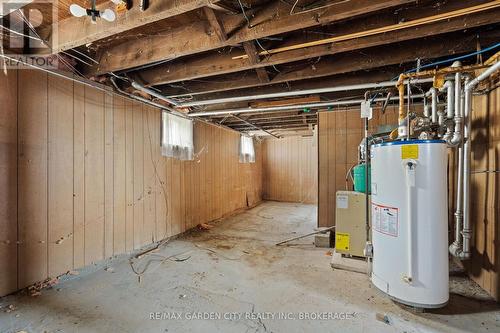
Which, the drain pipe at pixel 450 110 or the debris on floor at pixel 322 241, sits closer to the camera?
the drain pipe at pixel 450 110

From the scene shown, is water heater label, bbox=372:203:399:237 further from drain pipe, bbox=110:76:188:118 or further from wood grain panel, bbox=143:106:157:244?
drain pipe, bbox=110:76:188:118

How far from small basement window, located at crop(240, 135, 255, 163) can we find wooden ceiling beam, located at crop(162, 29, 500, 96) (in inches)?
137

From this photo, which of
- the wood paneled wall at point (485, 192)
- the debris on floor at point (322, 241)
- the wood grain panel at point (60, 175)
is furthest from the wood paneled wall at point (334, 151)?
the wood grain panel at point (60, 175)

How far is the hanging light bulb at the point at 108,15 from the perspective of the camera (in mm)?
1705

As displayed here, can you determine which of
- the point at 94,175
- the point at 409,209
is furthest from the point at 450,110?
the point at 94,175

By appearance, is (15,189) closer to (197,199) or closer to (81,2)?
(81,2)

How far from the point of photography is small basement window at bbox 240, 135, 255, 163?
6551 millimetres

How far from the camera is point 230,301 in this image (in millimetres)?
2084

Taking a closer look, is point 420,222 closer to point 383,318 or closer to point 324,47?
point 383,318

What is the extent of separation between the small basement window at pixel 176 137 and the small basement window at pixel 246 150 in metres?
2.33

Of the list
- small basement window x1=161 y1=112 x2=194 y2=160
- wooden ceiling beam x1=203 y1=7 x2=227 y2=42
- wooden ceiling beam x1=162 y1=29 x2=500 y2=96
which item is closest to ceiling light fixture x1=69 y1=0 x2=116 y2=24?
wooden ceiling beam x1=203 y1=7 x2=227 y2=42

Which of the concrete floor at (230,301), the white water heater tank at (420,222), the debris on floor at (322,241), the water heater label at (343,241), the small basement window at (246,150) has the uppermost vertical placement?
the small basement window at (246,150)

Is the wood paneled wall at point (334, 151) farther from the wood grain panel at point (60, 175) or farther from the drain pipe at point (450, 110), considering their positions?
the wood grain panel at point (60, 175)

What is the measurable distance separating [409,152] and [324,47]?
115cm
